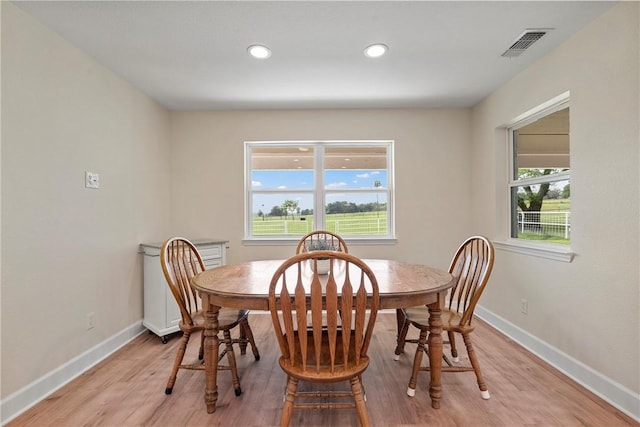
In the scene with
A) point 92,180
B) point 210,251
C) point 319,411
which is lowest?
point 319,411

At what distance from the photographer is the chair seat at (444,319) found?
1.75m

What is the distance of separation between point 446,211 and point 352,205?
3.62 ft

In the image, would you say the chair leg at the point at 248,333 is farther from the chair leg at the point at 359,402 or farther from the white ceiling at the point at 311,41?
the white ceiling at the point at 311,41

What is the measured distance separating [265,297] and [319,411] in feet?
2.58

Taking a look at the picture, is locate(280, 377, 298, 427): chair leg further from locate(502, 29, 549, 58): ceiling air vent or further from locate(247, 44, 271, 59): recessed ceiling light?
locate(502, 29, 549, 58): ceiling air vent

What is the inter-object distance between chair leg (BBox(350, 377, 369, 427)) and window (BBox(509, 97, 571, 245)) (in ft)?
6.50

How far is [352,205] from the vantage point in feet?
11.5

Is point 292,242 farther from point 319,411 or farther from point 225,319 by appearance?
point 319,411

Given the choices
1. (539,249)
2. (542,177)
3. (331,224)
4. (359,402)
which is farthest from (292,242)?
(542,177)

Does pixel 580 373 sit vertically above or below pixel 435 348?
below

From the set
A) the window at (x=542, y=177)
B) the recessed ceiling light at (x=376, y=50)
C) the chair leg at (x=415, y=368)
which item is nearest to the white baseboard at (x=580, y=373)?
the window at (x=542, y=177)

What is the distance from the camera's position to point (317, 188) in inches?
137

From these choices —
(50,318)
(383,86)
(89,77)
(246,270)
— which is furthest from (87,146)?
(383,86)

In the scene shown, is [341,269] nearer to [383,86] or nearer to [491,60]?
[383,86]
